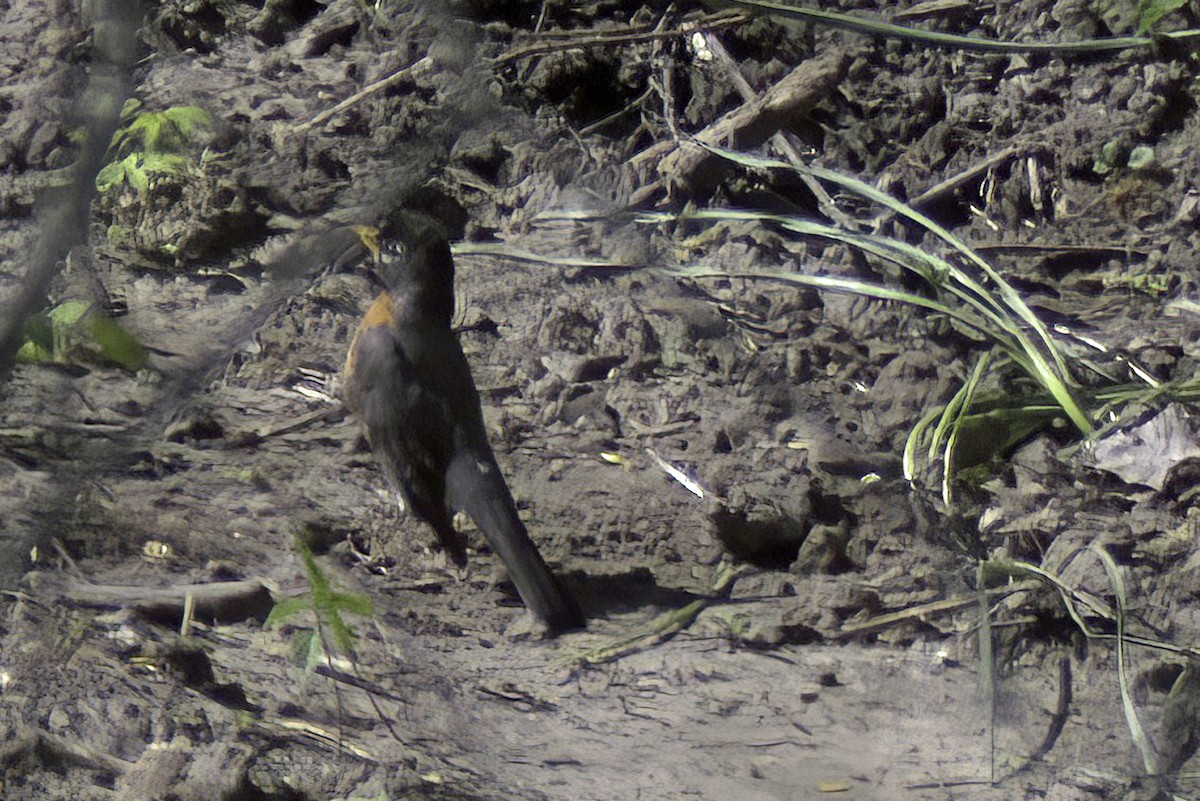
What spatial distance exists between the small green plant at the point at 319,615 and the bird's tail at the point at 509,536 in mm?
355

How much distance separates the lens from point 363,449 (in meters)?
2.79

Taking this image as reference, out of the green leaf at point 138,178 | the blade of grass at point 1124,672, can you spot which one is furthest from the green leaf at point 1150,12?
the green leaf at point 138,178

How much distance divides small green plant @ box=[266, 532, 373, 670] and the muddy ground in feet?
0.12

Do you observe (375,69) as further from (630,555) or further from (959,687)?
(959,687)

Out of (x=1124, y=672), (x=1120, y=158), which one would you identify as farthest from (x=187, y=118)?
(x=1124, y=672)

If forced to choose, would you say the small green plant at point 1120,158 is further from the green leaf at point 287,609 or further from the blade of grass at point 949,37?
the green leaf at point 287,609

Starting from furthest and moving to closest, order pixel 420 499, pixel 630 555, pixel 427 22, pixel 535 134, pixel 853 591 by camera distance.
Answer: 1. pixel 427 22
2. pixel 535 134
3. pixel 420 499
4. pixel 630 555
5. pixel 853 591

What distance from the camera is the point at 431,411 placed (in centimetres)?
273

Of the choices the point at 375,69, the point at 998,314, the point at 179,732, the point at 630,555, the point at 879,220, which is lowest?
the point at 179,732

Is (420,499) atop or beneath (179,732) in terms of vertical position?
atop

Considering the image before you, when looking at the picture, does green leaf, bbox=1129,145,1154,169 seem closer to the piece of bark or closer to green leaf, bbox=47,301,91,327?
the piece of bark

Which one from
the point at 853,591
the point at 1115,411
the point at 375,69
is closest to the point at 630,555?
the point at 853,591

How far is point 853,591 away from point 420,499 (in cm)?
112

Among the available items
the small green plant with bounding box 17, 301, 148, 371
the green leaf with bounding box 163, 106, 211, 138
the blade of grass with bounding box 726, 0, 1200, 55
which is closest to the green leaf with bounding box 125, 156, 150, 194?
the green leaf with bounding box 163, 106, 211, 138
